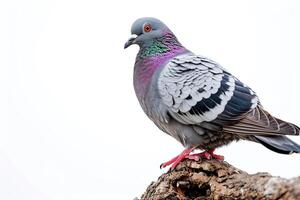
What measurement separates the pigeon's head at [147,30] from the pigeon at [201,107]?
0.66ft

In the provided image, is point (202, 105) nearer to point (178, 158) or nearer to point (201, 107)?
point (201, 107)

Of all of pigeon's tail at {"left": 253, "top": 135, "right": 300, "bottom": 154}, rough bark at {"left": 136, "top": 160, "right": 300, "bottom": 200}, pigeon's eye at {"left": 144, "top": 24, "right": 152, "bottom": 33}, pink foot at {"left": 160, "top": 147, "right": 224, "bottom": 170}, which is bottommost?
rough bark at {"left": 136, "top": 160, "right": 300, "bottom": 200}

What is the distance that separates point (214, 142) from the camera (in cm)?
598

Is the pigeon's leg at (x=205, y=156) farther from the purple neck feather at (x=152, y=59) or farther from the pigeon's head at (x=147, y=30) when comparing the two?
the pigeon's head at (x=147, y=30)

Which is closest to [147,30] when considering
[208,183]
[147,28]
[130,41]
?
[147,28]

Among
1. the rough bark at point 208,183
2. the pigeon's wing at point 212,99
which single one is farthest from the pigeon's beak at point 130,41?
the rough bark at point 208,183

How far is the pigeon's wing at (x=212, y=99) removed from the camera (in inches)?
225

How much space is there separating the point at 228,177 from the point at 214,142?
27.7 inches

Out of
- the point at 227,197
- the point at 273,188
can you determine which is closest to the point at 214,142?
the point at 227,197

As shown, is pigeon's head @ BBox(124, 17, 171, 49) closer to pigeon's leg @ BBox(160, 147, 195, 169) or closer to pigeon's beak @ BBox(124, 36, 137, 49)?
pigeon's beak @ BBox(124, 36, 137, 49)

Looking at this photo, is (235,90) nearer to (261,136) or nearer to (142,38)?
(261,136)

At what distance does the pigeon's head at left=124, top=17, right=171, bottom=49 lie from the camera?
256 inches

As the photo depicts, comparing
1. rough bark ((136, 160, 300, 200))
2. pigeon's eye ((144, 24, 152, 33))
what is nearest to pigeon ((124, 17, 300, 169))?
rough bark ((136, 160, 300, 200))

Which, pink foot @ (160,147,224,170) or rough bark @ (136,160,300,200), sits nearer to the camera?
rough bark @ (136,160,300,200)
